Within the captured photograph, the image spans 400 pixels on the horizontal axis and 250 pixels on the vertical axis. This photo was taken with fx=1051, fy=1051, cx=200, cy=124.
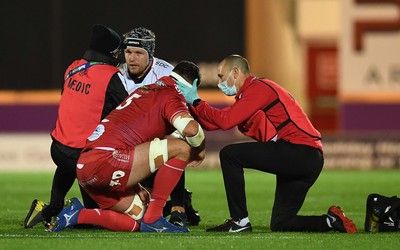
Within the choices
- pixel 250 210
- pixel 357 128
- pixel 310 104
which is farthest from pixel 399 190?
pixel 310 104

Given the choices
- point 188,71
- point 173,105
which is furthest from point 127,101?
point 188,71

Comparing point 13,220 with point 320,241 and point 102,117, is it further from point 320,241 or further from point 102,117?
point 320,241

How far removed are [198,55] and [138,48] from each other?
8.03 m

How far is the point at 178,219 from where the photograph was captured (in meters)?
8.56

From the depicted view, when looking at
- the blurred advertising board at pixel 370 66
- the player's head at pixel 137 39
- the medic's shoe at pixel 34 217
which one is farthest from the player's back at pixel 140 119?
the blurred advertising board at pixel 370 66

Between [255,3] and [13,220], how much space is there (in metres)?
10.1

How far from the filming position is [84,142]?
8.52 metres

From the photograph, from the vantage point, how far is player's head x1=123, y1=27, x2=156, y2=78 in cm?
907

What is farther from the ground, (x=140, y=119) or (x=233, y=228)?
(x=140, y=119)

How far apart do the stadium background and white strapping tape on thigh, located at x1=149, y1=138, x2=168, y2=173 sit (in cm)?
904

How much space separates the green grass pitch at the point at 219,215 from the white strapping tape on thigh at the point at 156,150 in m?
0.55

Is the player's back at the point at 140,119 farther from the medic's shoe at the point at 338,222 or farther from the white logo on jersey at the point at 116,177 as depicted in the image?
the medic's shoe at the point at 338,222

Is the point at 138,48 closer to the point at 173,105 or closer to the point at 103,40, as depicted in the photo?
the point at 103,40

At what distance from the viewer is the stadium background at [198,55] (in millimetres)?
17016
